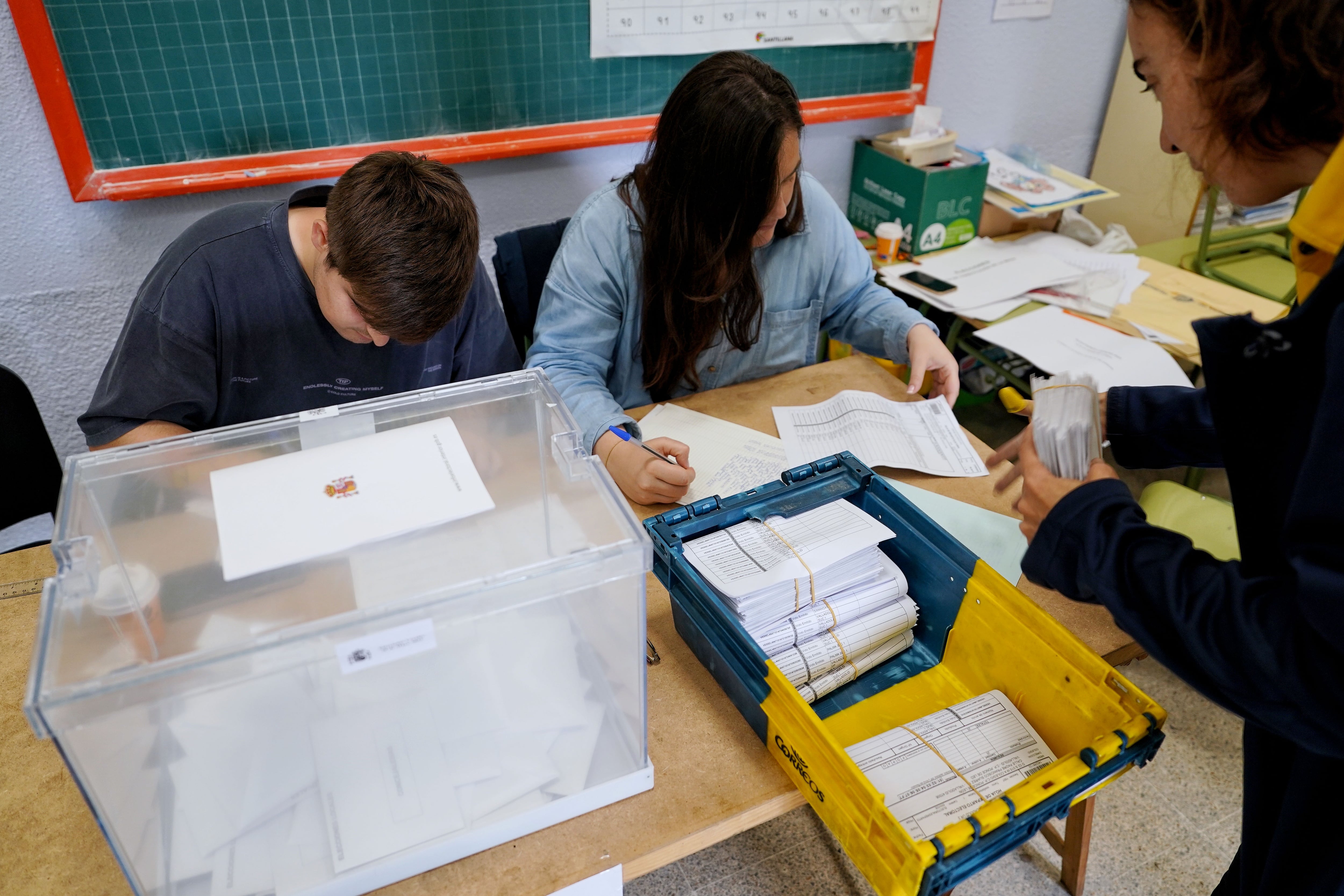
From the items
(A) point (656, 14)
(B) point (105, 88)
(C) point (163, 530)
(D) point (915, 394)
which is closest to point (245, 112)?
(B) point (105, 88)

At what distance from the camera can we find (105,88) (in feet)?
5.23

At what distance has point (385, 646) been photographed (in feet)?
2.06

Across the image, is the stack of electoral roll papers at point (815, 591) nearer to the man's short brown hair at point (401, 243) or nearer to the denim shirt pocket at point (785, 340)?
the man's short brown hair at point (401, 243)

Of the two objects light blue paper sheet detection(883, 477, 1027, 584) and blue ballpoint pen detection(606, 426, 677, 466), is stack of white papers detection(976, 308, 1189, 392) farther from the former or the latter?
blue ballpoint pen detection(606, 426, 677, 466)

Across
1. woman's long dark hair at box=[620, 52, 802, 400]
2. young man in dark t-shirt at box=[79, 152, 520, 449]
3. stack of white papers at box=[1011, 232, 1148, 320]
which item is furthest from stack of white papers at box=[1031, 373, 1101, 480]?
stack of white papers at box=[1011, 232, 1148, 320]

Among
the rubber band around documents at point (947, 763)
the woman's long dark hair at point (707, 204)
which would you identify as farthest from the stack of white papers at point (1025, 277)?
the rubber band around documents at point (947, 763)

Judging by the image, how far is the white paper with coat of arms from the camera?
684mm

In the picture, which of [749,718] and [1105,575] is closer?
[1105,575]

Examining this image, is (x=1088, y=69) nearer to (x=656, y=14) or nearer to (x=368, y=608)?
(x=656, y=14)

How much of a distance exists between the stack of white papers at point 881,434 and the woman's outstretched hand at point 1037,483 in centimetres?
45

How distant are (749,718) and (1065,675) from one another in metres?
0.33

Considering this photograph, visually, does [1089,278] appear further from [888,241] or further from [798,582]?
[798,582]

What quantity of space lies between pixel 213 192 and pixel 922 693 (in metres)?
1.70

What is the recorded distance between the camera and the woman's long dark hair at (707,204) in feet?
4.31
